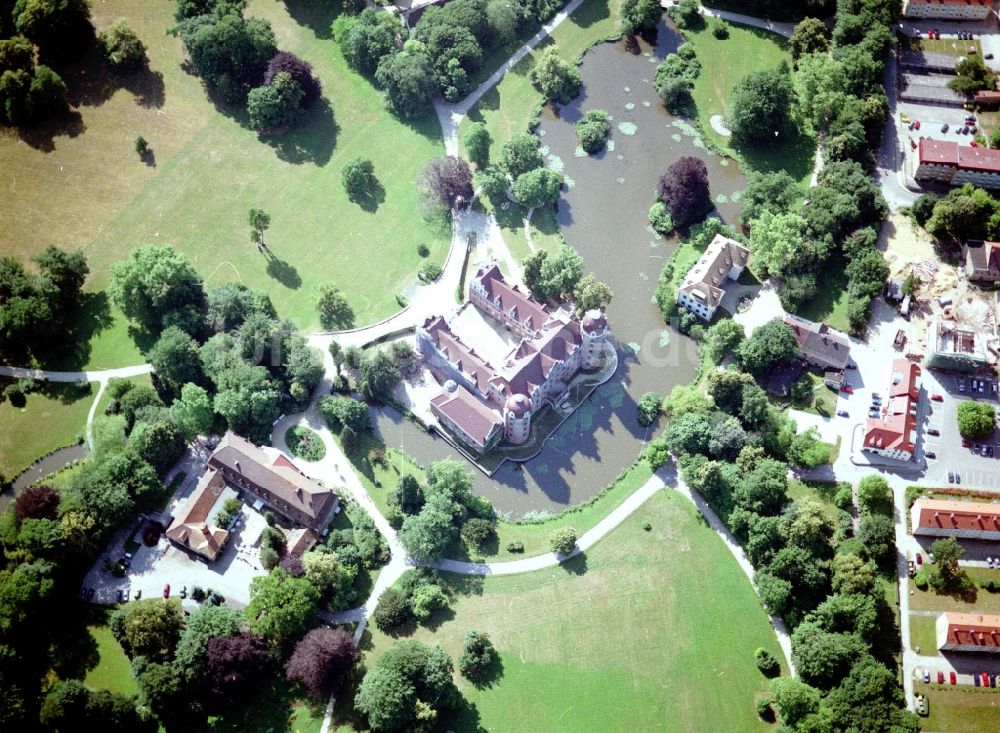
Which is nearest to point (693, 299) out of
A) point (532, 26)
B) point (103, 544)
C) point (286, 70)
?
point (532, 26)

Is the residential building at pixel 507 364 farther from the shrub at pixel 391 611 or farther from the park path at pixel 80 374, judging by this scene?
the park path at pixel 80 374

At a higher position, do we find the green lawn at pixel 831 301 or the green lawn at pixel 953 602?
the green lawn at pixel 831 301

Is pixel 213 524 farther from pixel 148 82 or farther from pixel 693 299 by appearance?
pixel 148 82

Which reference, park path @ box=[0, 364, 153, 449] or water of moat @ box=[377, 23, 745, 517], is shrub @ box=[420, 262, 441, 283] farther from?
park path @ box=[0, 364, 153, 449]

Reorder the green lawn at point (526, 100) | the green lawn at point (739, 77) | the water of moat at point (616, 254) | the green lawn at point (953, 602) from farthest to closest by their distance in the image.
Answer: the green lawn at point (739, 77), the green lawn at point (526, 100), the water of moat at point (616, 254), the green lawn at point (953, 602)

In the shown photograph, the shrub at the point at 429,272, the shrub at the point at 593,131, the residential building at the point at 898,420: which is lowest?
the shrub at the point at 429,272

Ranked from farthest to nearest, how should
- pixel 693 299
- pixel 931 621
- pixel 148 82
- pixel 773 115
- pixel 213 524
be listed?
pixel 148 82, pixel 773 115, pixel 693 299, pixel 213 524, pixel 931 621

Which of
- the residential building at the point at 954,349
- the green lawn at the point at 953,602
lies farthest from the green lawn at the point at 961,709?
the residential building at the point at 954,349
